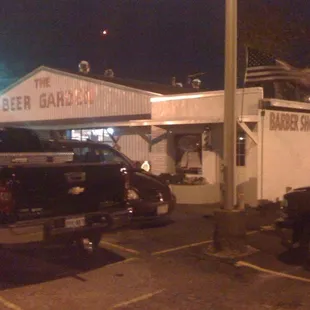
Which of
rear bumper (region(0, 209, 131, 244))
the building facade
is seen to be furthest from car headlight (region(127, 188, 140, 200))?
rear bumper (region(0, 209, 131, 244))

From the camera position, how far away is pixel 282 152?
1551 centimetres

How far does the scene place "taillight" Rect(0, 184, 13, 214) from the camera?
21.9 feet

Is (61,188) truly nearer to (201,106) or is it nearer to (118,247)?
(118,247)

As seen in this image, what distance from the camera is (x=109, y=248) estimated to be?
9.61 m

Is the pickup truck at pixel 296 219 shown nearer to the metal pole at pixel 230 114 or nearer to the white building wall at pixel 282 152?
the metal pole at pixel 230 114

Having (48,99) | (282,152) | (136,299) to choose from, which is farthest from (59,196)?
(48,99)

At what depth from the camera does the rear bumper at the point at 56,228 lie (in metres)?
6.69

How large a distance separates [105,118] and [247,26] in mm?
5912

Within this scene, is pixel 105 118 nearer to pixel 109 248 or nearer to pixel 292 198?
pixel 109 248

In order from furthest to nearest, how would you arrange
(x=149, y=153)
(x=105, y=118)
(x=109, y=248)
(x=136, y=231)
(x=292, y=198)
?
(x=105, y=118) < (x=149, y=153) < (x=136, y=231) < (x=109, y=248) < (x=292, y=198)

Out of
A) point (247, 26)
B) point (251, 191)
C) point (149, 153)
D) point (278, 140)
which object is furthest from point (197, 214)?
point (247, 26)

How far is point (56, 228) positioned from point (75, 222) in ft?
1.13

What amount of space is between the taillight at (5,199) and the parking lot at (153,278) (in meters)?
0.94

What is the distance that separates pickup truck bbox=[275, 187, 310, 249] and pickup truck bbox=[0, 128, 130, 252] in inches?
98.9
